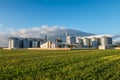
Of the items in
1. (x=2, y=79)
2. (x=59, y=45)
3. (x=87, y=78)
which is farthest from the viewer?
(x=59, y=45)

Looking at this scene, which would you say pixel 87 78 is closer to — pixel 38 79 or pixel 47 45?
pixel 38 79

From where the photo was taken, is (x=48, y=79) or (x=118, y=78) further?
(x=118, y=78)

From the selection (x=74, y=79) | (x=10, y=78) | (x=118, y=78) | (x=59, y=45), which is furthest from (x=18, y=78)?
(x=59, y=45)

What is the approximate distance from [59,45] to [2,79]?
16464 centimetres

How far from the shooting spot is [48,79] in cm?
1114

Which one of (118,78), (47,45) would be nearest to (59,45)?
(47,45)

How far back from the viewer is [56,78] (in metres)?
11.4

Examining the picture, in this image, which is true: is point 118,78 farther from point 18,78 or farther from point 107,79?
point 18,78

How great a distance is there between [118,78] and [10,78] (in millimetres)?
7118

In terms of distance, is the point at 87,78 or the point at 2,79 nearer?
the point at 2,79

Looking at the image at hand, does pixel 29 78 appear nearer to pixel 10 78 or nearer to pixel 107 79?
pixel 10 78

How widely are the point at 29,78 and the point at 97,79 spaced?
431 cm

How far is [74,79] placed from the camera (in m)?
11.3

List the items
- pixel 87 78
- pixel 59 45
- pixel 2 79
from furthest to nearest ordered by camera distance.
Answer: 1. pixel 59 45
2. pixel 87 78
3. pixel 2 79
